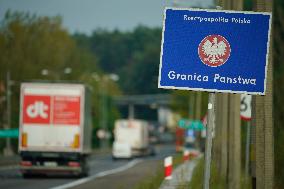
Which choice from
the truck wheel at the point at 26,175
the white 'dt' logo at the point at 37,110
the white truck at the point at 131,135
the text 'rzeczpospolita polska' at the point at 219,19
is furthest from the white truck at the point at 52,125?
the white truck at the point at 131,135

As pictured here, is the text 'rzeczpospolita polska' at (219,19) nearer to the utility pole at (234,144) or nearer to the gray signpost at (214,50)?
the gray signpost at (214,50)

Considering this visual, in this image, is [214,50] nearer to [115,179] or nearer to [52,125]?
[115,179]

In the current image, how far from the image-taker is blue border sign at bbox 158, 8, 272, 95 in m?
16.3

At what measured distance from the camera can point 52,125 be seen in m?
40.1

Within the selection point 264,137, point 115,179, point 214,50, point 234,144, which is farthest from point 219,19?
point 115,179

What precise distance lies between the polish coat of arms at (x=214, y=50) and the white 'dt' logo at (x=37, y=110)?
79.1ft

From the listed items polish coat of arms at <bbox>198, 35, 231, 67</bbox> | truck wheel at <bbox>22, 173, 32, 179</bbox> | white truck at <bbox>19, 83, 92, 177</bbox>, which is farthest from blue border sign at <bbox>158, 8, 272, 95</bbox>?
truck wheel at <bbox>22, 173, 32, 179</bbox>

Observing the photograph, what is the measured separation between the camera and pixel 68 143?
40.0 m

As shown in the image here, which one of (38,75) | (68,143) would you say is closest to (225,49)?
(68,143)

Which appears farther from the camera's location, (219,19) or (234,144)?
(234,144)

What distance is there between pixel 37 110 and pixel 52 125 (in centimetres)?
79

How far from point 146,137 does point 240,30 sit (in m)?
80.9

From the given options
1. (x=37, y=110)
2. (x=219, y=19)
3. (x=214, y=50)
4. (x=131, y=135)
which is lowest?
(x=131, y=135)

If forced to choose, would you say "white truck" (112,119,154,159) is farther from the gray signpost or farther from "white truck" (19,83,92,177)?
the gray signpost
